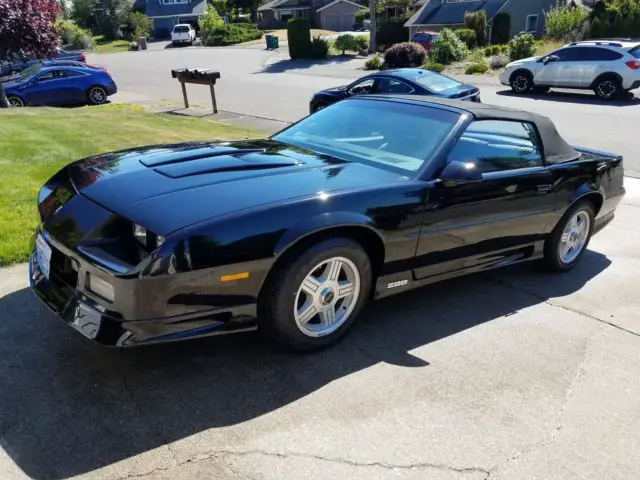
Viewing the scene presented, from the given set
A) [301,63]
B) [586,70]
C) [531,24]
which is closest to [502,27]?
[531,24]

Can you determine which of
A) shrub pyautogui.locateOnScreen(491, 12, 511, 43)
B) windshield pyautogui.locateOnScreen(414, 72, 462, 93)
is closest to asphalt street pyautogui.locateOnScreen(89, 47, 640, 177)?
windshield pyautogui.locateOnScreen(414, 72, 462, 93)

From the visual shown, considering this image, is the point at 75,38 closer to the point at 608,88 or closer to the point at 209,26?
the point at 209,26

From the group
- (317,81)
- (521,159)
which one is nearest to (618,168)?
(521,159)

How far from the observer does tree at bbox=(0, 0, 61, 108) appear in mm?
14406

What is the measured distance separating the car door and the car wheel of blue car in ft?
58.6

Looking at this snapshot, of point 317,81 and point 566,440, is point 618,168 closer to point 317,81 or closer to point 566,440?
point 566,440

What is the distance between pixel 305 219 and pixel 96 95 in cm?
1866

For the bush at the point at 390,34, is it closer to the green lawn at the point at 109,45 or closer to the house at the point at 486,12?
the house at the point at 486,12

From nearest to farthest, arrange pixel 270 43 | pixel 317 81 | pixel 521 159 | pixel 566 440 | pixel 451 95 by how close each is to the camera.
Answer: pixel 566 440
pixel 521 159
pixel 451 95
pixel 317 81
pixel 270 43

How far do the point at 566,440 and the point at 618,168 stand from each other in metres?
3.33

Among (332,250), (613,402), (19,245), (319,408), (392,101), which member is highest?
(392,101)

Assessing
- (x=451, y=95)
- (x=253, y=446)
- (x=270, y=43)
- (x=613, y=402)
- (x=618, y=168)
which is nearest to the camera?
(x=253, y=446)

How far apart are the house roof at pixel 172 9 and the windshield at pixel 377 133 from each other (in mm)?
71508

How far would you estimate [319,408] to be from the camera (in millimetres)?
3115
